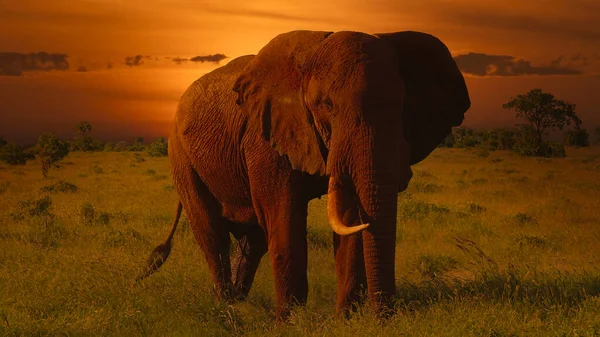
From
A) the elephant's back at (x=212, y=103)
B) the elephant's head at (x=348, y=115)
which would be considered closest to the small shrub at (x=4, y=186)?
the elephant's back at (x=212, y=103)

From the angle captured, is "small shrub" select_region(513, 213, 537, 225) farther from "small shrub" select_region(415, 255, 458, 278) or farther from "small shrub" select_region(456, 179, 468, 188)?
"small shrub" select_region(456, 179, 468, 188)

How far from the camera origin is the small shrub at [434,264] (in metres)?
10.7

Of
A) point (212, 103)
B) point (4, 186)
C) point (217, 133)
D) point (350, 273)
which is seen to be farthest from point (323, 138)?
point (4, 186)

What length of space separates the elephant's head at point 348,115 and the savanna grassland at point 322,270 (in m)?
0.86

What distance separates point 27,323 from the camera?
7.11m

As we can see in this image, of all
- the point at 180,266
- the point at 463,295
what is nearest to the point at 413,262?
the point at 180,266

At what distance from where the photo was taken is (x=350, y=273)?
6355 mm

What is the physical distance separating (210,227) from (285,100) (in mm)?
2643

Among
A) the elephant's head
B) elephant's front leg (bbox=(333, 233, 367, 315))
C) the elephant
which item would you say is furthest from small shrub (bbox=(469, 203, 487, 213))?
elephant's front leg (bbox=(333, 233, 367, 315))

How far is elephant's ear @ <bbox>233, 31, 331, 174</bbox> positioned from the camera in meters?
6.16

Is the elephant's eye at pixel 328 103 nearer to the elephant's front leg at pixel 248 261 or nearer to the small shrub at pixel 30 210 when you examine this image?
the elephant's front leg at pixel 248 261

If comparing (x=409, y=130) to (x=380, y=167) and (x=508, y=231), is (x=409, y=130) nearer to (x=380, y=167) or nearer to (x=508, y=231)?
(x=380, y=167)

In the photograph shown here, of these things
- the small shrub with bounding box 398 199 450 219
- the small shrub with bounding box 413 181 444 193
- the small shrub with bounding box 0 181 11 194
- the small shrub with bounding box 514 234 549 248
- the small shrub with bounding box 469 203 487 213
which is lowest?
the small shrub with bounding box 0 181 11 194

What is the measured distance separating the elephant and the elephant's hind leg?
0.05 feet
